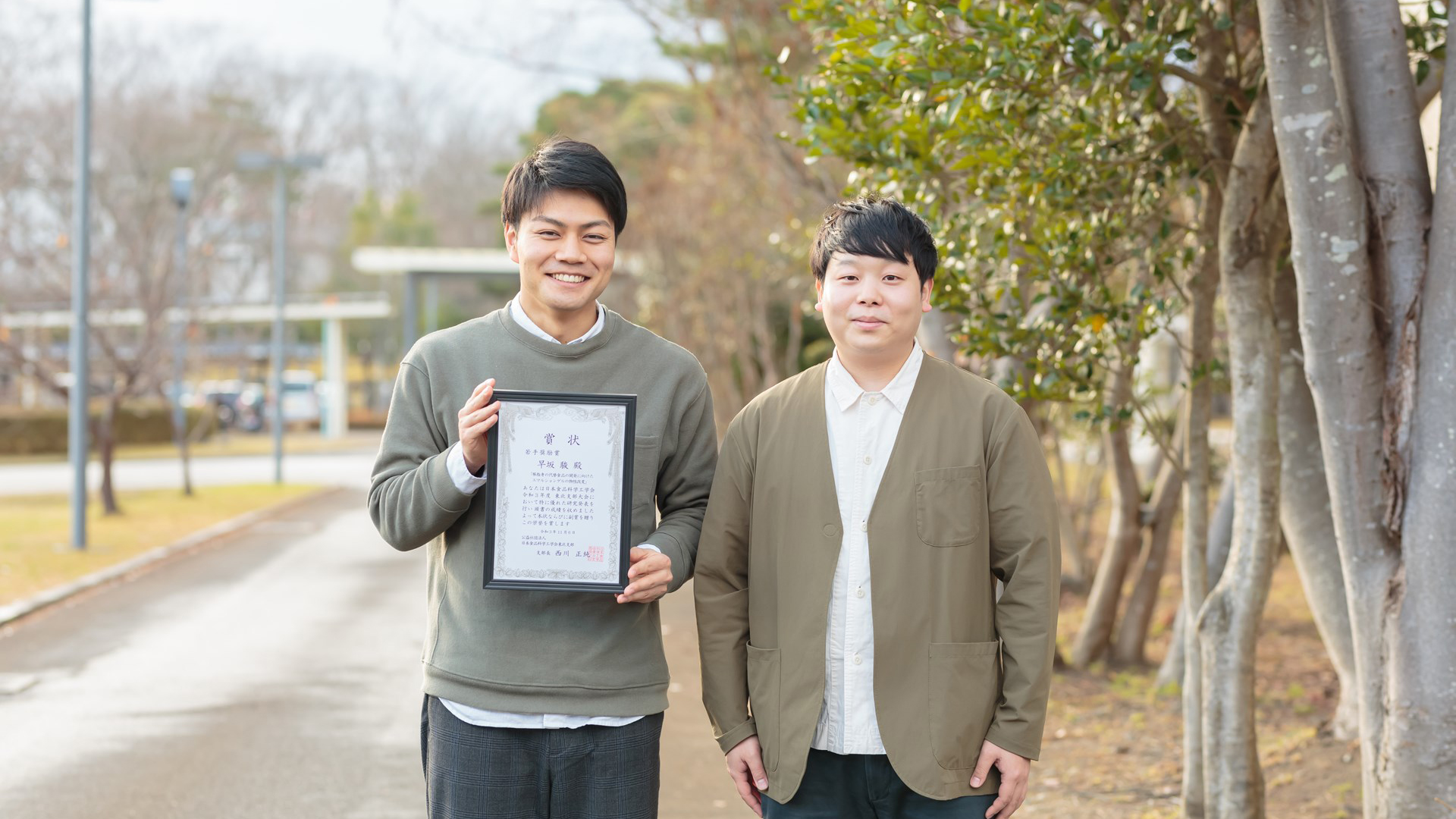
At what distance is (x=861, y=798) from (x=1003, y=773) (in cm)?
30

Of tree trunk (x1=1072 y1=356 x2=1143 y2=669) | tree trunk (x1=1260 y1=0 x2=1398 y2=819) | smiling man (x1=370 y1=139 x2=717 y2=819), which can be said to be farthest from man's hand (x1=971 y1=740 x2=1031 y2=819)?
tree trunk (x1=1072 y1=356 x2=1143 y2=669)

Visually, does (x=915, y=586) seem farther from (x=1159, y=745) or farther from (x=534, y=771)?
(x=1159, y=745)

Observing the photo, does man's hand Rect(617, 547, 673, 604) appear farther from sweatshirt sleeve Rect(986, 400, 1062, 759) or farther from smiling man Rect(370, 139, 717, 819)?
sweatshirt sleeve Rect(986, 400, 1062, 759)

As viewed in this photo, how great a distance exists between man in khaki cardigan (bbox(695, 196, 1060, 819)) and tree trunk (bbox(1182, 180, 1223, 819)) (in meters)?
2.65

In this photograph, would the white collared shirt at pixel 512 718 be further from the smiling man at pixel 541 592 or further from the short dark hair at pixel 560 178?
the short dark hair at pixel 560 178

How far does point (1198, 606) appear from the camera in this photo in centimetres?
546

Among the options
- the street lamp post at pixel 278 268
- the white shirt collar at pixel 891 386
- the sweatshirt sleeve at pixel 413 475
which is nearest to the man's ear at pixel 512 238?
the sweatshirt sleeve at pixel 413 475

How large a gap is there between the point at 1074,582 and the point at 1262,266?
7580 mm

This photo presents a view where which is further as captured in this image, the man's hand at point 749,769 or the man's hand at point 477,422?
the man's hand at point 749,769

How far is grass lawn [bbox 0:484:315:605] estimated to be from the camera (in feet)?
41.5

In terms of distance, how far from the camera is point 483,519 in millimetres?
2852

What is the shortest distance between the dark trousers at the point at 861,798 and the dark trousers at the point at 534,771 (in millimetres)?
326

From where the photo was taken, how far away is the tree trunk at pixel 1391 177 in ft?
12.9

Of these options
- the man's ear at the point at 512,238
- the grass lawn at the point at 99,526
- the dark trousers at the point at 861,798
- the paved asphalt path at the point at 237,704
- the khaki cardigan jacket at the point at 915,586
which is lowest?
the grass lawn at the point at 99,526
